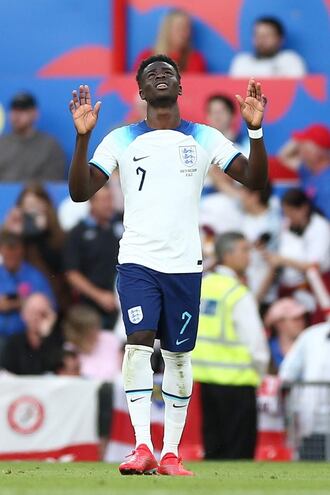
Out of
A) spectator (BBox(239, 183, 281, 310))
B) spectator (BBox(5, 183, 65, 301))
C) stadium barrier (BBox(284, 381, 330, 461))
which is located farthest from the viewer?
spectator (BBox(5, 183, 65, 301))

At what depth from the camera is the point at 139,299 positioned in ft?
27.4

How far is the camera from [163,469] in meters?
8.51

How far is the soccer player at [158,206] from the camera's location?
8352 mm

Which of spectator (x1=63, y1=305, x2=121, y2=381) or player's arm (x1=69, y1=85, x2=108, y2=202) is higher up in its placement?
player's arm (x1=69, y1=85, x2=108, y2=202)

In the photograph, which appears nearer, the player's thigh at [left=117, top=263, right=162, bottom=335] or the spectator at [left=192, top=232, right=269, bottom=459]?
the player's thigh at [left=117, top=263, right=162, bottom=335]

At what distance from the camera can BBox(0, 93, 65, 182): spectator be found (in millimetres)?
15852

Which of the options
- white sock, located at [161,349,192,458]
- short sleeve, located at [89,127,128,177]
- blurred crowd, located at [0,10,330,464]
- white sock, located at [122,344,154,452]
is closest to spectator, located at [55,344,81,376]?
blurred crowd, located at [0,10,330,464]

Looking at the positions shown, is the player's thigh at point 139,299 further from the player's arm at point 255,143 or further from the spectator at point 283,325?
the spectator at point 283,325

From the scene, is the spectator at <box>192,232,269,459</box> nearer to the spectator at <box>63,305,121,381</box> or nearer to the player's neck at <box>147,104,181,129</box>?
the spectator at <box>63,305,121,381</box>

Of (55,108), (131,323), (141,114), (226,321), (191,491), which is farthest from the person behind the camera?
(55,108)

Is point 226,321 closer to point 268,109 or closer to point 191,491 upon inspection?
point 268,109

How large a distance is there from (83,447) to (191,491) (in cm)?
630

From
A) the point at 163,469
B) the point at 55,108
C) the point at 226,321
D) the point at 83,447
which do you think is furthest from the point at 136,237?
the point at 55,108

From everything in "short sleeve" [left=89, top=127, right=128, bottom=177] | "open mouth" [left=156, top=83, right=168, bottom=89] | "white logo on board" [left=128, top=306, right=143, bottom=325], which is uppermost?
"open mouth" [left=156, top=83, right=168, bottom=89]
